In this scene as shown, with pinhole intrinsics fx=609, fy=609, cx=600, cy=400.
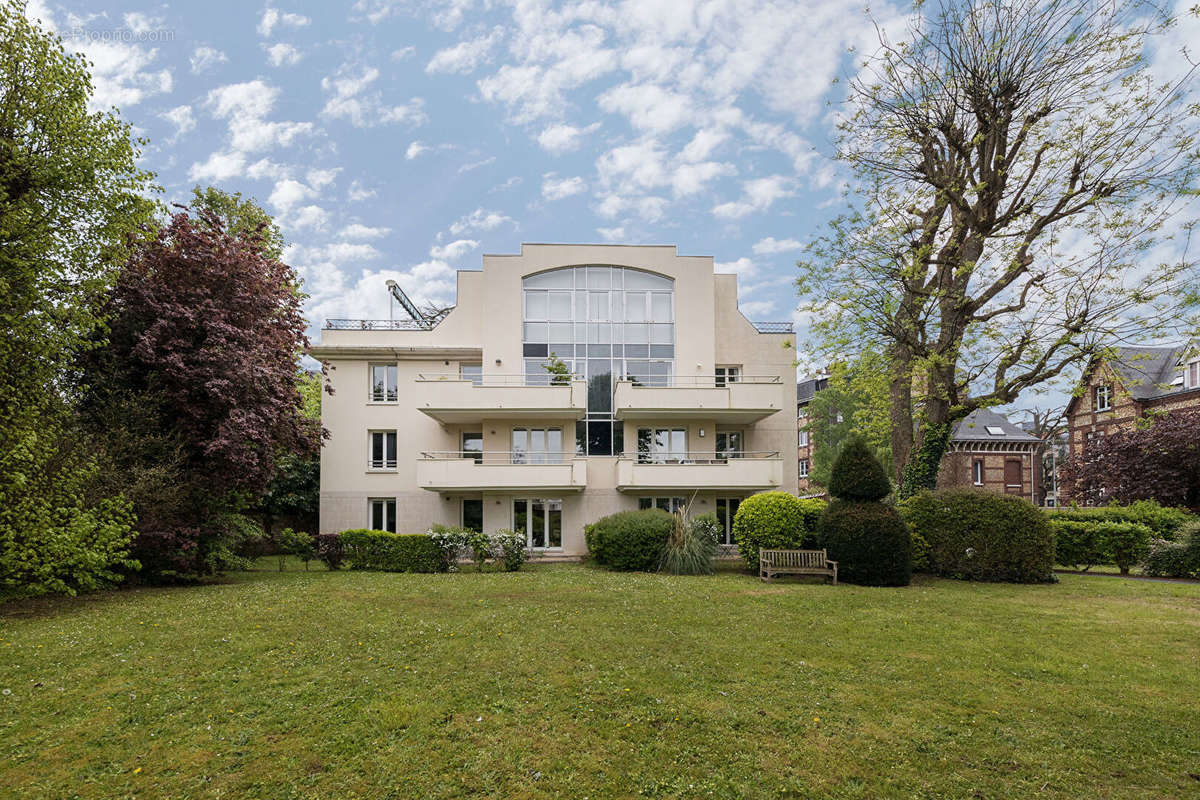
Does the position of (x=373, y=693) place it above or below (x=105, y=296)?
below

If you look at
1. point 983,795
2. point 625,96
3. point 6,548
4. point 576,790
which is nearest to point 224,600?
point 6,548

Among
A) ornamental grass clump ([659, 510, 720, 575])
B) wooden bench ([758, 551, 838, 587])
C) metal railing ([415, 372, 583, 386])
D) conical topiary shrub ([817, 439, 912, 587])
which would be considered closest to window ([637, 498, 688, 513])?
Answer: ornamental grass clump ([659, 510, 720, 575])

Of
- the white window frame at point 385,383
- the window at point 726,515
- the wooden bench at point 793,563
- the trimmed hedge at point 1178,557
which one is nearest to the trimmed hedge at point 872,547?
the wooden bench at point 793,563

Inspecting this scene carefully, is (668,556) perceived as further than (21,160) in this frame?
Yes

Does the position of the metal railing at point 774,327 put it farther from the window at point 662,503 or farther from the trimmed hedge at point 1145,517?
the trimmed hedge at point 1145,517

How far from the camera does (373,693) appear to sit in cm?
651

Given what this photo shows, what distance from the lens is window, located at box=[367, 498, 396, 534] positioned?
23312 mm

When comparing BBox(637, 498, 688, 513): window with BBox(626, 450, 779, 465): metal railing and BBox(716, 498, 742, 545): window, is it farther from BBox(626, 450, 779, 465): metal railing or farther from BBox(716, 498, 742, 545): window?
BBox(626, 450, 779, 465): metal railing

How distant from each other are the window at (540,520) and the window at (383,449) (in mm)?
5282

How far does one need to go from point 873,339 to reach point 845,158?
17.0 feet

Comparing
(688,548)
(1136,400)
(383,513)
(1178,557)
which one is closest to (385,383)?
(383,513)

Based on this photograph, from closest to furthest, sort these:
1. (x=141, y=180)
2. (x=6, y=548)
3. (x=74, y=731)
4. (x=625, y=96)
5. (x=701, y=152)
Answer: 1. (x=74, y=731)
2. (x=6, y=548)
3. (x=141, y=180)
4. (x=625, y=96)
5. (x=701, y=152)

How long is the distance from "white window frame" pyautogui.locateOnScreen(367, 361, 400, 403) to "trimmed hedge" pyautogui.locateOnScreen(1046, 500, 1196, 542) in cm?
2335

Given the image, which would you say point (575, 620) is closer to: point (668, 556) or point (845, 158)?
point (668, 556)
